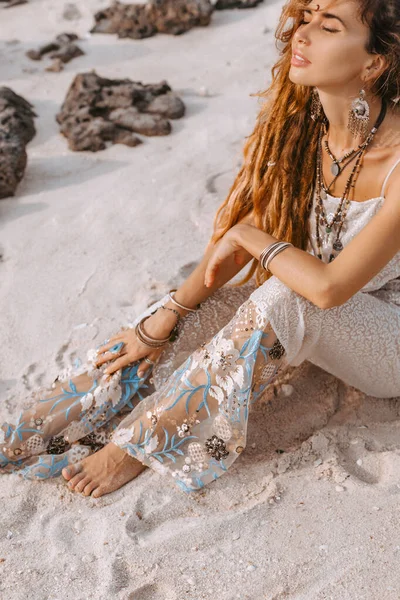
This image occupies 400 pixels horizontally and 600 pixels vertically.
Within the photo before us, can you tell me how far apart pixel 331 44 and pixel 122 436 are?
1469mm

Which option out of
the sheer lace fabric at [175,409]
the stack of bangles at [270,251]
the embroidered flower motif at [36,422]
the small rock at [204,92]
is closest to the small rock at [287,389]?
the sheer lace fabric at [175,409]

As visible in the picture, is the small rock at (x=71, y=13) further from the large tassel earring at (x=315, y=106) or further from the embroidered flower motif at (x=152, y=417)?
the embroidered flower motif at (x=152, y=417)

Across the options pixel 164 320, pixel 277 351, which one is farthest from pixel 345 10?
pixel 164 320

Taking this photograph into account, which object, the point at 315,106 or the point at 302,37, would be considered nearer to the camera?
the point at 302,37

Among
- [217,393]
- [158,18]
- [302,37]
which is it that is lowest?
[158,18]

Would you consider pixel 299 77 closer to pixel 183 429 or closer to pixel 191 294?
pixel 191 294

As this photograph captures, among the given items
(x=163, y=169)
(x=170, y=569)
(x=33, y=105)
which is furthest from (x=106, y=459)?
(x=33, y=105)

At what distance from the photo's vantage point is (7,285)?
372 cm

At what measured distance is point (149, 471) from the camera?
272cm

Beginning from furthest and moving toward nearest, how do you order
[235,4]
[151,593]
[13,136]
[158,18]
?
[235,4], [158,18], [13,136], [151,593]

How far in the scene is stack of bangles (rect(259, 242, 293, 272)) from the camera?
8.10ft

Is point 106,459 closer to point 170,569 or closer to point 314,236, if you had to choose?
point 170,569

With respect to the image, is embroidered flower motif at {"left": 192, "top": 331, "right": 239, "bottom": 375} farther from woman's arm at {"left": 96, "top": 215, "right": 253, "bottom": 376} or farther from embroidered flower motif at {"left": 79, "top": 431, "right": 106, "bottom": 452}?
embroidered flower motif at {"left": 79, "top": 431, "right": 106, "bottom": 452}

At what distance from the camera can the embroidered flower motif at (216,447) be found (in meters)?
2.57
